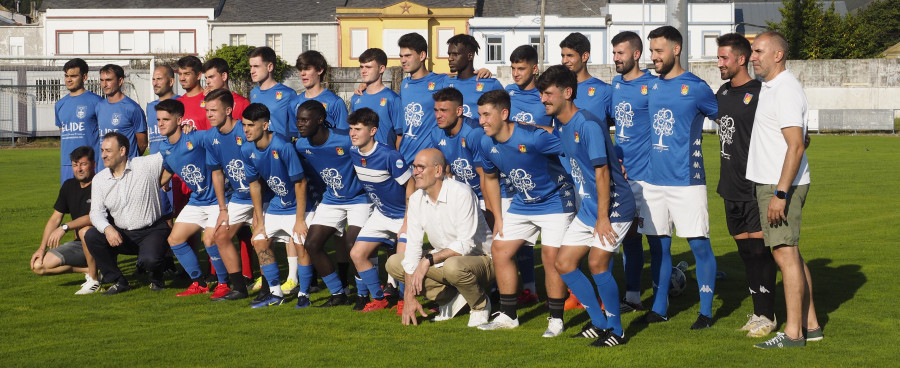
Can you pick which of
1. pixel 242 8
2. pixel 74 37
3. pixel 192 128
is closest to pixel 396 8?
pixel 242 8

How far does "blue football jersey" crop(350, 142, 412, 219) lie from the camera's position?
7.91 meters

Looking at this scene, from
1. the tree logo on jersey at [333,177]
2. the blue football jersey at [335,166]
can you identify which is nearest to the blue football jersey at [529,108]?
the blue football jersey at [335,166]

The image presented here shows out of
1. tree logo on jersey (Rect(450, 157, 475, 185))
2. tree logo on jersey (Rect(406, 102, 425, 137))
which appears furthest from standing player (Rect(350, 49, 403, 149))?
tree logo on jersey (Rect(450, 157, 475, 185))

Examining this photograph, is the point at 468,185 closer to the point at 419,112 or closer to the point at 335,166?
the point at 335,166

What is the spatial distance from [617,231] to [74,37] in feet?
193

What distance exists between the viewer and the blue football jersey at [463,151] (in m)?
7.71

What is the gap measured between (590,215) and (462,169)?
2037 mm

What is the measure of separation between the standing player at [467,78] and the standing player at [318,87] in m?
1.15

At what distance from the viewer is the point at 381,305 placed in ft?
26.2

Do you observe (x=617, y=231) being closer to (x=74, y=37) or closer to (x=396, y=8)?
(x=396, y=8)

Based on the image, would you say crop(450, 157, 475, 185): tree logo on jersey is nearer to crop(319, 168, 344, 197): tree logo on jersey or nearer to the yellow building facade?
crop(319, 168, 344, 197): tree logo on jersey

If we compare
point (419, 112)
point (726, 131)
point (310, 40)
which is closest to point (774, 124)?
point (726, 131)

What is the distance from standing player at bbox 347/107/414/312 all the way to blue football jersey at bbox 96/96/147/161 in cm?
347

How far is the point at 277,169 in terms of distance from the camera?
26.9 ft
